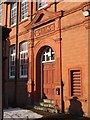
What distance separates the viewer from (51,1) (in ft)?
55.4

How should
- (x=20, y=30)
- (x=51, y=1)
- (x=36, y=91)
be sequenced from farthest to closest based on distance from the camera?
1. (x=20, y=30)
2. (x=36, y=91)
3. (x=51, y=1)

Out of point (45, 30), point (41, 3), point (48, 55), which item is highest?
point (41, 3)

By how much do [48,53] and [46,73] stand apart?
1.14 m

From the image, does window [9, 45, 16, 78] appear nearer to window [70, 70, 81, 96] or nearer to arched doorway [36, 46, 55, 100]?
arched doorway [36, 46, 55, 100]

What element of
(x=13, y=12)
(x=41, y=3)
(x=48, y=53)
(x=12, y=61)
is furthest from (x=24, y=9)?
(x=48, y=53)

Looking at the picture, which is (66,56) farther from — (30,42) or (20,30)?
(20,30)

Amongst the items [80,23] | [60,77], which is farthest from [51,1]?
[60,77]

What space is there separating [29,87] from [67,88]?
3898 millimetres

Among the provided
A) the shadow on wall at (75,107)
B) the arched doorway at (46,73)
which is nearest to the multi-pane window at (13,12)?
the arched doorway at (46,73)

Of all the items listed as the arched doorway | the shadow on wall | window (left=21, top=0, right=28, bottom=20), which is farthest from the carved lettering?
the shadow on wall

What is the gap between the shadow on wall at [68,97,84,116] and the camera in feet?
47.2

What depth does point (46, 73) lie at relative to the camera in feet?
59.0

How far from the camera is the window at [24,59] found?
789 inches

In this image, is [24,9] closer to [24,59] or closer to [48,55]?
[24,59]
